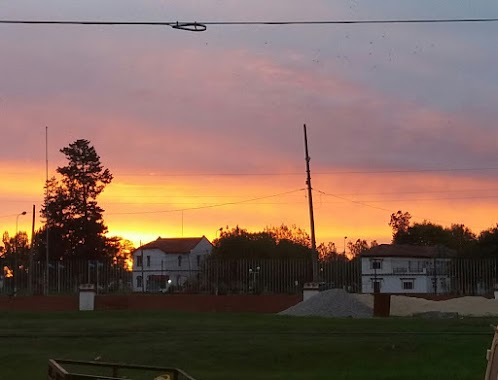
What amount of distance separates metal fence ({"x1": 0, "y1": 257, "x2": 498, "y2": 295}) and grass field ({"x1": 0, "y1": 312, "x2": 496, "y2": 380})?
18.9 meters

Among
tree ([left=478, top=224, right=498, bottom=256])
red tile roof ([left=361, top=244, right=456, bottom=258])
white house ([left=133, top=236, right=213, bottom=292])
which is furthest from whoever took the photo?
white house ([left=133, top=236, right=213, bottom=292])

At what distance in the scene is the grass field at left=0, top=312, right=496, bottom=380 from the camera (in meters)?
19.8

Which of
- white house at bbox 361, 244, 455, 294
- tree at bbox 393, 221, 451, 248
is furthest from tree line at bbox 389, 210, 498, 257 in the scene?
white house at bbox 361, 244, 455, 294

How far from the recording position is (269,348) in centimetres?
2309

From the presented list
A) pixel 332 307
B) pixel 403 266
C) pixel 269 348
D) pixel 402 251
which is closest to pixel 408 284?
pixel 403 266

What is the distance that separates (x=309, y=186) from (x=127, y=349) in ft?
104

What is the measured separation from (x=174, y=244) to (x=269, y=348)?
10122 centimetres

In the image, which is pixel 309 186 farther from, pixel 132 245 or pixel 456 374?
pixel 132 245

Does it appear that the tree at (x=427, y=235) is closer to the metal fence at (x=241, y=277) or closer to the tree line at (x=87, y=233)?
the tree line at (x=87, y=233)

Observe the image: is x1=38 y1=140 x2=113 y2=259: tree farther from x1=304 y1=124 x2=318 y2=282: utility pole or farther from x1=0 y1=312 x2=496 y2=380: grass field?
x1=0 y1=312 x2=496 y2=380: grass field

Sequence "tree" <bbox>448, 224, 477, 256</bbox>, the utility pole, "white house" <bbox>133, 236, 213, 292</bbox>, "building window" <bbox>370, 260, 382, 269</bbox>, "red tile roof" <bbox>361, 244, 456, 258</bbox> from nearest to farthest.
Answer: the utility pole → "building window" <bbox>370, 260, 382, 269</bbox> → "red tile roof" <bbox>361, 244, 456, 258</bbox> → "white house" <bbox>133, 236, 213, 292</bbox> → "tree" <bbox>448, 224, 477, 256</bbox>

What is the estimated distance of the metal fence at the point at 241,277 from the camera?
5197 cm

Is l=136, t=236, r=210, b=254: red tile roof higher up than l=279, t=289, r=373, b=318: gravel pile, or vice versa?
l=136, t=236, r=210, b=254: red tile roof

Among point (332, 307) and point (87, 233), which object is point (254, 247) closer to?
point (87, 233)
